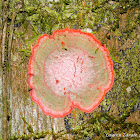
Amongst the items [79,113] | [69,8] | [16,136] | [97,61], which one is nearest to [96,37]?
[97,61]

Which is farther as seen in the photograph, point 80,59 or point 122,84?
point 122,84

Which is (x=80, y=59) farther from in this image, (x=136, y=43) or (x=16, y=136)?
(x=16, y=136)

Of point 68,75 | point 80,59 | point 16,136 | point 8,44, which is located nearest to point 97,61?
point 80,59

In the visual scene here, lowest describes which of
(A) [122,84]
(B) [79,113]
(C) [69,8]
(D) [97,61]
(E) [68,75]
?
(B) [79,113]

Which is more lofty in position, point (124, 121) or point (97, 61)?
point (97, 61)

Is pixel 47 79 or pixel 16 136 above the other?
pixel 47 79

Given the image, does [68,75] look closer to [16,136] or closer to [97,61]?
[97,61]
